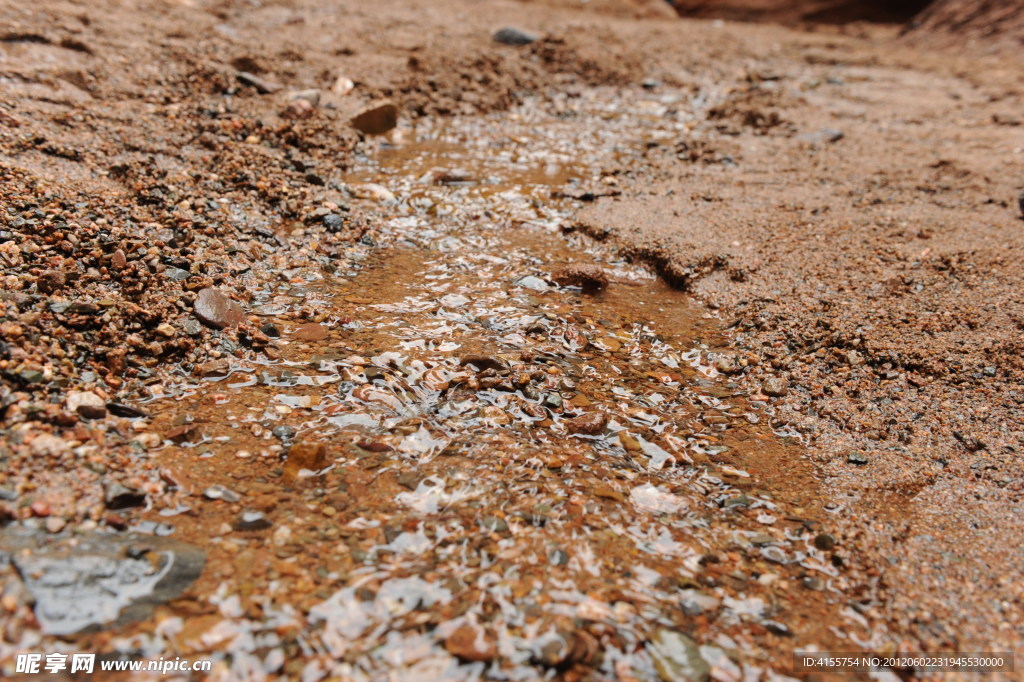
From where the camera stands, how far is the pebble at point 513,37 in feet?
22.4

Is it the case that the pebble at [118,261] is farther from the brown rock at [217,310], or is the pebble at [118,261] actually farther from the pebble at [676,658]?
the pebble at [676,658]

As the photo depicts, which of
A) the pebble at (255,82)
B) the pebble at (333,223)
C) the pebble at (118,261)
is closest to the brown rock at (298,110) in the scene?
the pebble at (255,82)

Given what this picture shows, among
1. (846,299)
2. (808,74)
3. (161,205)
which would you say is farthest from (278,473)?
(808,74)

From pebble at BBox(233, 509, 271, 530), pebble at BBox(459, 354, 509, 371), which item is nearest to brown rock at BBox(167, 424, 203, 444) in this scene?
pebble at BBox(233, 509, 271, 530)

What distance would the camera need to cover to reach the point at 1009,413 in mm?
2498

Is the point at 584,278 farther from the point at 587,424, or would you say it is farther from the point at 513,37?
the point at 513,37

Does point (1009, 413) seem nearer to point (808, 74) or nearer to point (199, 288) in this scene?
point (199, 288)

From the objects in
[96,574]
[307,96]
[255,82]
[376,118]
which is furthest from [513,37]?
[96,574]

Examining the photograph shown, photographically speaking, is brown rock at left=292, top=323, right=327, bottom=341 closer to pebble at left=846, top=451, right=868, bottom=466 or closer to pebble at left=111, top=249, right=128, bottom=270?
pebble at left=111, top=249, right=128, bottom=270

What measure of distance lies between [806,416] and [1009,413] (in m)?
0.75

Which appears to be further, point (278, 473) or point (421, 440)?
point (421, 440)

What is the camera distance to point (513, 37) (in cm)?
684

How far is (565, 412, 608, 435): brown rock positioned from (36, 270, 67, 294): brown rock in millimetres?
2092

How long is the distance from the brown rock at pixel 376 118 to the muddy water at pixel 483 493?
188cm
